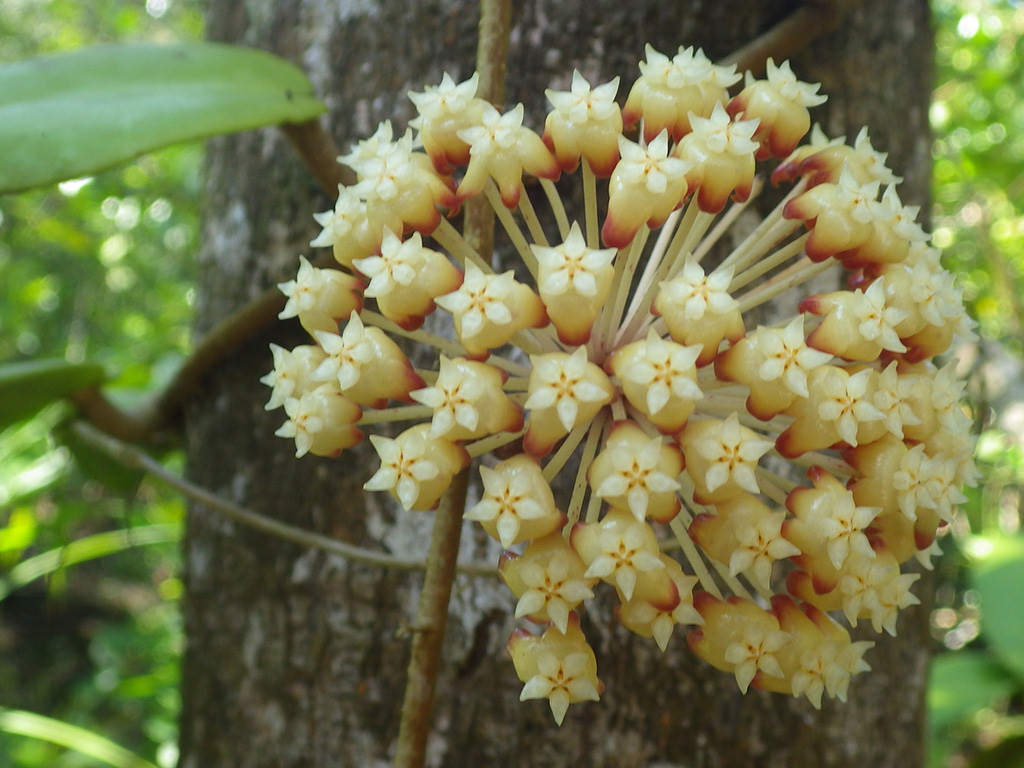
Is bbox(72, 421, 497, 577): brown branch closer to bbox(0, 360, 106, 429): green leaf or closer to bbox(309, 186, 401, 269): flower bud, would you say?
bbox(0, 360, 106, 429): green leaf

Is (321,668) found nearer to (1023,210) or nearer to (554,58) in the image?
(554,58)

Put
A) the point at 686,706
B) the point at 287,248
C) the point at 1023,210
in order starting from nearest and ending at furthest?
the point at 686,706 < the point at 287,248 < the point at 1023,210

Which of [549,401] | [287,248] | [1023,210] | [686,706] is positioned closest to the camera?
[549,401]

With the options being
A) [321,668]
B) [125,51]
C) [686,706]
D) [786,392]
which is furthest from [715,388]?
[125,51]

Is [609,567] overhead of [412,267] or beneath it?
beneath

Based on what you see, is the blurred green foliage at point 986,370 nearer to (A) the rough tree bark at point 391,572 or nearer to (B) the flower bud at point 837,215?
(A) the rough tree bark at point 391,572
